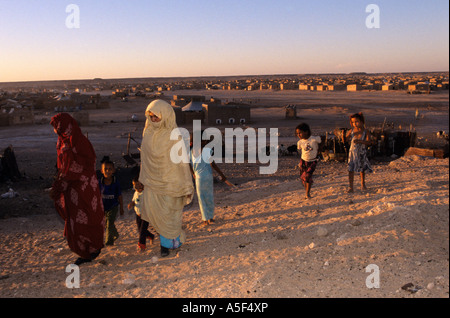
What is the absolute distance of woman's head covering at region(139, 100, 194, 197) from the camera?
4.28m

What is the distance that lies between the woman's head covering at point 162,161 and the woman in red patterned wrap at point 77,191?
612 millimetres

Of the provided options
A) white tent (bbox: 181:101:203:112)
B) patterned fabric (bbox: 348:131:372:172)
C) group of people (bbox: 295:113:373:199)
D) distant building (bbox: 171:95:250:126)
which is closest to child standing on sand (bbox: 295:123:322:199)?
group of people (bbox: 295:113:373:199)

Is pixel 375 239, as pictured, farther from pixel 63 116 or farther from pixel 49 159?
pixel 49 159

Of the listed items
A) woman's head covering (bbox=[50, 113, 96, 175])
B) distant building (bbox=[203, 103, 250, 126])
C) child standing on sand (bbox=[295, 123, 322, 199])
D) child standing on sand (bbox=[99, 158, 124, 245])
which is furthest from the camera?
distant building (bbox=[203, 103, 250, 126])

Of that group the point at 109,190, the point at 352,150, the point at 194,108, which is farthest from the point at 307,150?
the point at 194,108

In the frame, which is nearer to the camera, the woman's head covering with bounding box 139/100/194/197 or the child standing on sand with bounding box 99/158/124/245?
the woman's head covering with bounding box 139/100/194/197

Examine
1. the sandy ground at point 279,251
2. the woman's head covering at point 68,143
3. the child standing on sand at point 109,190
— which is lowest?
the sandy ground at point 279,251

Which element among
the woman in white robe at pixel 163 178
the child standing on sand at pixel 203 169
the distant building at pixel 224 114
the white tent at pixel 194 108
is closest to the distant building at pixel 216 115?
the distant building at pixel 224 114

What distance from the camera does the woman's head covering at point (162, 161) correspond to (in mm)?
4277

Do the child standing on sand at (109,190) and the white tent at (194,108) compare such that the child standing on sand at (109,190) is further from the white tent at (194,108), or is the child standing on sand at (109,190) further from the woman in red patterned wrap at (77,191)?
the white tent at (194,108)

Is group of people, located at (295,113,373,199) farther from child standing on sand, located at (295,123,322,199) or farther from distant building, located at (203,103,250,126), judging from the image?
distant building, located at (203,103,250,126)

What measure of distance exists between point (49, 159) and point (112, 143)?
439 centimetres

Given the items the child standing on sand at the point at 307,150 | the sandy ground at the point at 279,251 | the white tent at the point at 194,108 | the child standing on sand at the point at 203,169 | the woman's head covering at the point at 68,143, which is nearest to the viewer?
the sandy ground at the point at 279,251
